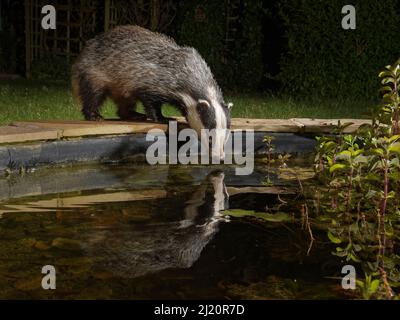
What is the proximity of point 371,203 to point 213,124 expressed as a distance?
160 cm

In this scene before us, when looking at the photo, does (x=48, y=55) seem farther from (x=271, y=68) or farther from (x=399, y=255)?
(x=399, y=255)

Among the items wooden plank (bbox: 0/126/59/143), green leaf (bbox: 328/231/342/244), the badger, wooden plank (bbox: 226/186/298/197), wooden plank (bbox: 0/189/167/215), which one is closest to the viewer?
green leaf (bbox: 328/231/342/244)

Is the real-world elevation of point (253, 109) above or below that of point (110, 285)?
above

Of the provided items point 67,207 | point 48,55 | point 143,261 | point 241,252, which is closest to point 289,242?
point 241,252

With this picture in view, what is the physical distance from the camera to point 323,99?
8.86m

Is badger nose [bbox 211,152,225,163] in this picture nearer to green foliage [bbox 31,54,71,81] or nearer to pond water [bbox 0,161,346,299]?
pond water [bbox 0,161,346,299]

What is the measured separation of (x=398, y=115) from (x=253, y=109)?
142 inches

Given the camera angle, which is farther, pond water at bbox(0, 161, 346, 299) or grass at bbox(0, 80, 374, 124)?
grass at bbox(0, 80, 374, 124)

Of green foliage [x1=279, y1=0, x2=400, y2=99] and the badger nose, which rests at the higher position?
green foliage [x1=279, y1=0, x2=400, y2=99]

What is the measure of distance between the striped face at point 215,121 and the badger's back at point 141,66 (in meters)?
0.18

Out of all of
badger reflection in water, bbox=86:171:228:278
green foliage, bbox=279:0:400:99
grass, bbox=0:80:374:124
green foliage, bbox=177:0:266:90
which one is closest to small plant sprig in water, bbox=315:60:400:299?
badger reflection in water, bbox=86:171:228:278

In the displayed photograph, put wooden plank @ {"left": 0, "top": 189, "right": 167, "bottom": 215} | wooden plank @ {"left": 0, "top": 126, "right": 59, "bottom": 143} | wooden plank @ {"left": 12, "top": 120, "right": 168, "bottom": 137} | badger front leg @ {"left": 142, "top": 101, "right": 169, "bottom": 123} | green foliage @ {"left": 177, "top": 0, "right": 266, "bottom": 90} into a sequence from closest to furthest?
wooden plank @ {"left": 0, "top": 189, "right": 167, "bottom": 215}
wooden plank @ {"left": 0, "top": 126, "right": 59, "bottom": 143}
wooden plank @ {"left": 12, "top": 120, "right": 168, "bottom": 137}
badger front leg @ {"left": 142, "top": 101, "right": 169, "bottom": 123}
green foliage @ {"left": 177, "top": 0, "right": 266, "bottom": 90}

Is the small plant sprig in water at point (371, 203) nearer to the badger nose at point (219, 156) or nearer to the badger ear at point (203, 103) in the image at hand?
the badger nose at point (219, 156)

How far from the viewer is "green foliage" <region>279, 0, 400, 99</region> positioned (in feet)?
29.5
